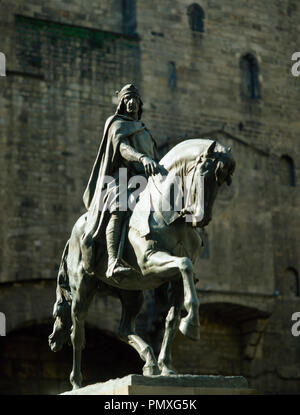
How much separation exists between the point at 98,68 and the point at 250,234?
6.12 metres

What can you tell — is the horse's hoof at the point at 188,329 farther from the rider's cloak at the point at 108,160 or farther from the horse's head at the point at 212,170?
the rider's cloak at the point at 108,160

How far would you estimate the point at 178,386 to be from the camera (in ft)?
30.2

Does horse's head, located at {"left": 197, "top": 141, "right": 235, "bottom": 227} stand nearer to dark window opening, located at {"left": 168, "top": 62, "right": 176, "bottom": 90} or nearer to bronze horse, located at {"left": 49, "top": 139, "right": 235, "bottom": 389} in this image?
bronze horse, located at {"left": 49, "top": 139, "right": 235, "bottom": 389}

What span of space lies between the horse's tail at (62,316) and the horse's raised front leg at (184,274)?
1856 millimetres

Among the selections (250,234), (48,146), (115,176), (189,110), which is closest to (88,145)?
(48,146)

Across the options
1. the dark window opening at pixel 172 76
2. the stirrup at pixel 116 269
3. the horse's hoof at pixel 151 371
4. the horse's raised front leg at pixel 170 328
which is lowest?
the horse's hoof at pixel 151 371

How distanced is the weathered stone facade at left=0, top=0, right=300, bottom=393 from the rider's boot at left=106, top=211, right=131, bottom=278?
12.3 meters

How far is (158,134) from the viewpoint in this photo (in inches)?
1008

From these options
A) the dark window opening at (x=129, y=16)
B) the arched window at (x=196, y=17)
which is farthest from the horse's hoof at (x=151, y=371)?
the arched window at (x=196, y=17)

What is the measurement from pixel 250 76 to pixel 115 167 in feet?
56.9

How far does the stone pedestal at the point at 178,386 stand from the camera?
9.08 meters

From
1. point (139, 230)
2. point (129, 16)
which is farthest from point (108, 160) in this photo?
point (129, 16)

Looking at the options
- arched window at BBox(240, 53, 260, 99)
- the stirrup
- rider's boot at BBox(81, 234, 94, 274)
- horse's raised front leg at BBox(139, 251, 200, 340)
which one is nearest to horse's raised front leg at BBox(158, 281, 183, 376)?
horse's raised front leg at BBox(139, 251, 200, 340)

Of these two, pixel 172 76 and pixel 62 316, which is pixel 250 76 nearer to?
pixel 172 76
